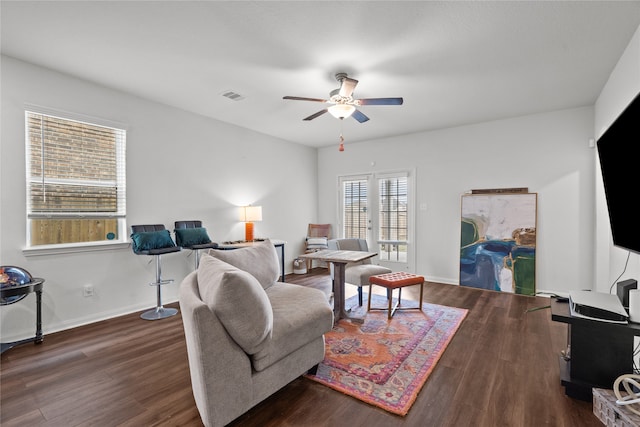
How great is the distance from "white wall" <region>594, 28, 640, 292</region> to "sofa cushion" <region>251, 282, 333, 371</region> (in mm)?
Result: 2085

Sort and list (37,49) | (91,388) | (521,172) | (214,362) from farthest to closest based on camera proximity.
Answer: (521,172)
(37,49)
(91,388)
(214,362)

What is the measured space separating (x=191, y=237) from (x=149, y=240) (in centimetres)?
63

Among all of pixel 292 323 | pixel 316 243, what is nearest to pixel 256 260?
pixel 292 323

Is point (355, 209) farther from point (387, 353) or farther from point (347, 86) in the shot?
point (387, 353)

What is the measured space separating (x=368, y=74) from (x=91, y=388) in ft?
11.8

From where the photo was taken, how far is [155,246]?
3387 mm

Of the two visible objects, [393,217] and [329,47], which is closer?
[329,47]

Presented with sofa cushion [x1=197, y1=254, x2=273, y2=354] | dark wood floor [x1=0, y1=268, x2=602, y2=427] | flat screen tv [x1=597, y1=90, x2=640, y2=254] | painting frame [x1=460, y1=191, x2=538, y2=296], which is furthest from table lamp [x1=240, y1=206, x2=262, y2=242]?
flat screen tv [x1=597, y1=90, x2=640, y2=254]

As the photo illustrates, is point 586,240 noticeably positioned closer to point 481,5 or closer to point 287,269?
point 481,5

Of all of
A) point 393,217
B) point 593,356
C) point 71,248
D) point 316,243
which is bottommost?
point 593,356

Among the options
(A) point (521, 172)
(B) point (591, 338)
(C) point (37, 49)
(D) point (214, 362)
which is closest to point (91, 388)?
(D) point (214, 362)

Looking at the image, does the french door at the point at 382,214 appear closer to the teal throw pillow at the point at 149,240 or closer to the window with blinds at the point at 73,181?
the teal throw pillow at the point at 149,240

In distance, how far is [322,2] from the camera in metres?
2.05

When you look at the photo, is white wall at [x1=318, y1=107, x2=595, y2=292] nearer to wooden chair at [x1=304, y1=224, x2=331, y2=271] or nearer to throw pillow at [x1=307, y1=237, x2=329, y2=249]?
wooden chair at [x1=304, y1=224, x2=331, y2=271]
